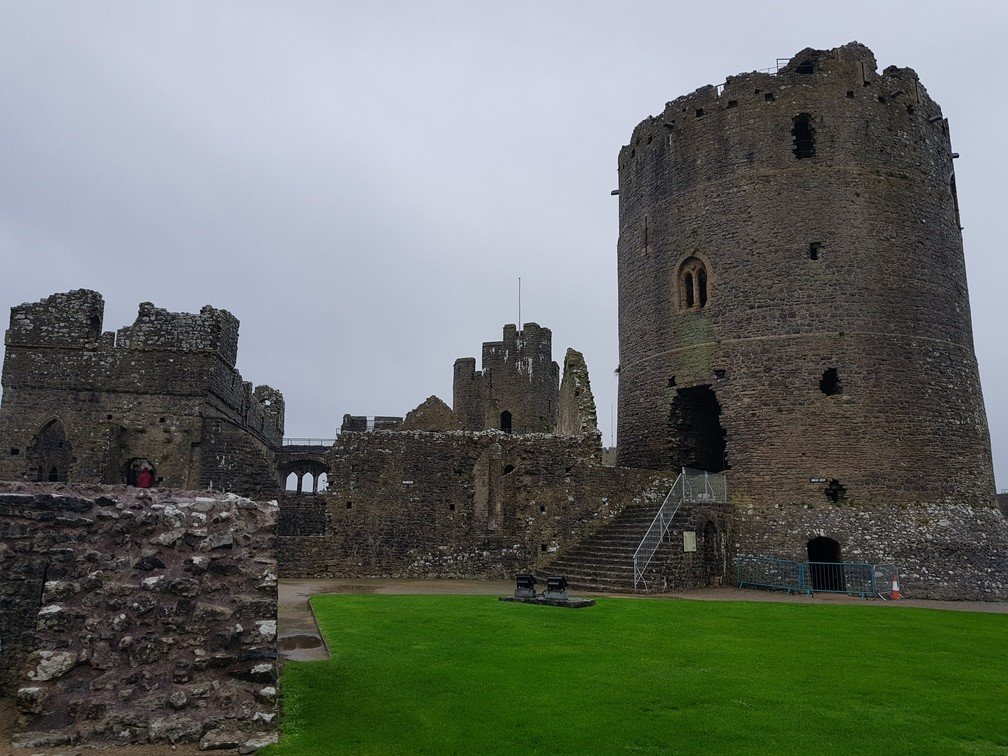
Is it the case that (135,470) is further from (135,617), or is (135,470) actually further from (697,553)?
(135,617)

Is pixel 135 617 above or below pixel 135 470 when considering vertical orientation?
below

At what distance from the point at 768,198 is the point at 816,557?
963 cm

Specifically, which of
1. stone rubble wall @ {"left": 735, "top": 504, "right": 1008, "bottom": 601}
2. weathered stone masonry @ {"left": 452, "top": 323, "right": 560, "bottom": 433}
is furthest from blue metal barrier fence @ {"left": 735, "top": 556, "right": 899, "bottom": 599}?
weathered stone masonry @ {"left": 452, "top": 323, "right": 560, "bottom": 433}

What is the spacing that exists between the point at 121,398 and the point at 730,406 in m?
16.7

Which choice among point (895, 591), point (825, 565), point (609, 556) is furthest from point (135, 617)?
point (825, 565)

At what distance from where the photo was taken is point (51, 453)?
22.8 m

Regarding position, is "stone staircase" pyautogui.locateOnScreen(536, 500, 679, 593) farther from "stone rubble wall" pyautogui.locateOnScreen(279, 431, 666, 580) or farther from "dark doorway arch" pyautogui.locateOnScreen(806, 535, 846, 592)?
"dark doorway arch" pyautogui.locateOnScreen(806, 535, 846, 592)

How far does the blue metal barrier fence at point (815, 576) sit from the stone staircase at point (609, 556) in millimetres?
2410

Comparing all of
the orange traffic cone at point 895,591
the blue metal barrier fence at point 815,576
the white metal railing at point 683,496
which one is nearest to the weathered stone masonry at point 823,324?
the blue metal barrier fence at point 815,576

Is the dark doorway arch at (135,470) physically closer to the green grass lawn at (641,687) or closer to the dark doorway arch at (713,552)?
the green grass lawn at (641,687)

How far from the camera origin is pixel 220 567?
21.2 ft

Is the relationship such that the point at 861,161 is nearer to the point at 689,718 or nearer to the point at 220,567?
the point at 689,718

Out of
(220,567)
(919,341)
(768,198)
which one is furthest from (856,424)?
(220,567)

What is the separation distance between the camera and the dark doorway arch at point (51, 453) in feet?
66.6
